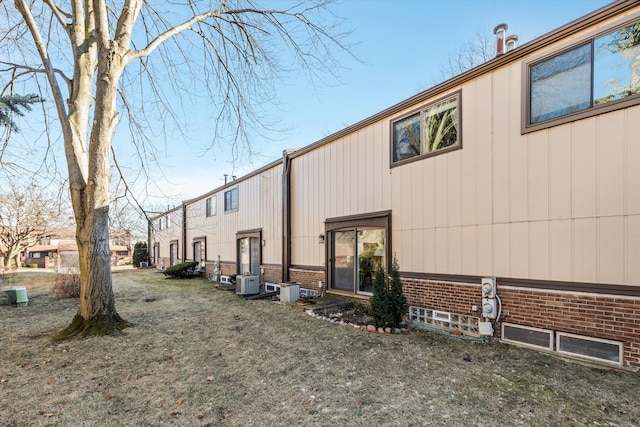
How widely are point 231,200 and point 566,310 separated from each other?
13.5 meters

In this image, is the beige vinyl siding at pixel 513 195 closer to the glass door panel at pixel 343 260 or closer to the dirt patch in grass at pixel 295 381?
the glass door panel at pixel 343 260

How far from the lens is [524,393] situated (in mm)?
3586

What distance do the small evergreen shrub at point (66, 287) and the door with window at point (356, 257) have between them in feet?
29.4

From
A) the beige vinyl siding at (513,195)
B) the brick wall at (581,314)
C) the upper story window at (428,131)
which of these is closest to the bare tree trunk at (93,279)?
the beige vinyl siding at (513,195)

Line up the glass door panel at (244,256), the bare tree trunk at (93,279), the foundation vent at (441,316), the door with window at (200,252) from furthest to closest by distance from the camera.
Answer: the door with window at (200,252), the glass door panel at (244,256), the bare tree trunk at (93,279), the foundation vent at (441,316)

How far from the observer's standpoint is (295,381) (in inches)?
158

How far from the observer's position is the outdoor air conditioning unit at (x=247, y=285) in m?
10.8

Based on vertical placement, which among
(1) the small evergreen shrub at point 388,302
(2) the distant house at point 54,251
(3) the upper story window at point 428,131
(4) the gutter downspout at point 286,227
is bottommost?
(2) the distant house at point 54,251

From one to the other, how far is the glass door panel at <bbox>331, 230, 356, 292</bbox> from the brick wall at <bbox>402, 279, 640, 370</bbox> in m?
2.68

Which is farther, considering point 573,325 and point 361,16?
point 361,16

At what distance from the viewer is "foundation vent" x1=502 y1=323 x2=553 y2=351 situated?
15.8 feet

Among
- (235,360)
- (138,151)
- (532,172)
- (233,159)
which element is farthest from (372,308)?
(138,151)

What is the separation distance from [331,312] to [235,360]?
11.0ft

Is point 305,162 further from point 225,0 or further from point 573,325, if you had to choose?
point 573,325
